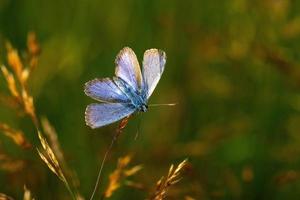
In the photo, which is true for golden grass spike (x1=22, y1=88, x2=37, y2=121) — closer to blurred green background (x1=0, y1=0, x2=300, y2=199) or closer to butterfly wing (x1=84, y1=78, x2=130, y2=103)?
butterfly wing (x1=84, y1=78, x2=130, y2=103)

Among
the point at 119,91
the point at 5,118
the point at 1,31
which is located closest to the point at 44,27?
the point at 1,31

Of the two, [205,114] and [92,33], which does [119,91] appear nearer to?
[205,114]

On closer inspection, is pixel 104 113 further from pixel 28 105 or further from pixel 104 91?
pixel 28 105

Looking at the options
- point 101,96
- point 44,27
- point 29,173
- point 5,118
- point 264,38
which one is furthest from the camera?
point 44,27

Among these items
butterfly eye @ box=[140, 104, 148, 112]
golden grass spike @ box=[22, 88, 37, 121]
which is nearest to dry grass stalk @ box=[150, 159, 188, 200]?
butterfly eye @ box=[140, 104, 148, 112]

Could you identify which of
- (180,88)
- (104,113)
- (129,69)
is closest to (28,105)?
(129,69)

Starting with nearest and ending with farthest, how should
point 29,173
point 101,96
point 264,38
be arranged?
point 101,96, point 29,173, point 264,38

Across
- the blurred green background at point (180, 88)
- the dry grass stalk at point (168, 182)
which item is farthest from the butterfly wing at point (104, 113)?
the blurred green background at point (180, 88)
